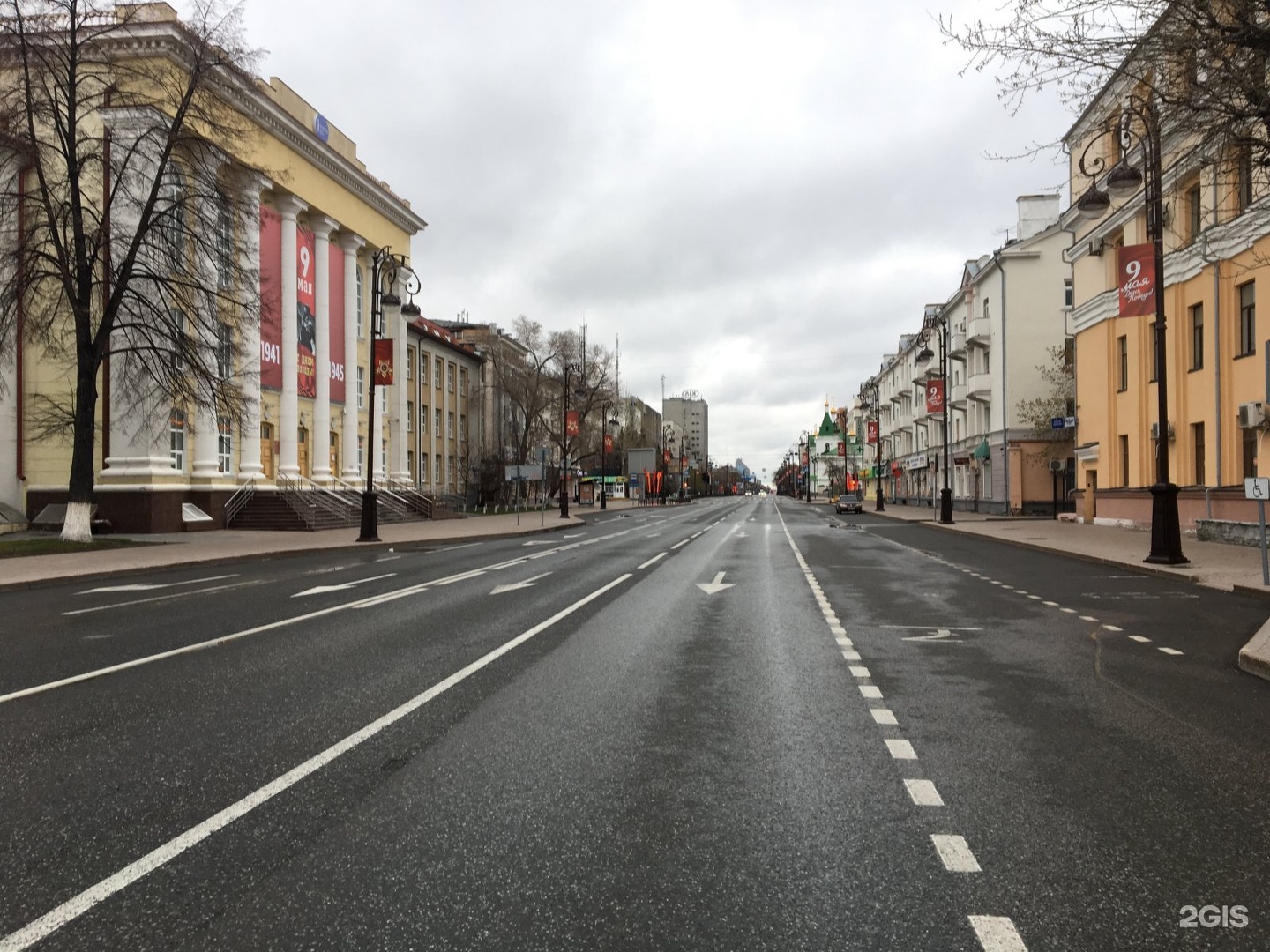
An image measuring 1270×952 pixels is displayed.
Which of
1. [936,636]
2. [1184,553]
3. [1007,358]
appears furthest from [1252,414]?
[1007,358]

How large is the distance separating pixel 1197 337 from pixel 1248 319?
2.93 m

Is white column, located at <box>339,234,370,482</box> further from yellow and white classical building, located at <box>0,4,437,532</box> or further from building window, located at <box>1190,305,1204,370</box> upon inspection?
building window, located at <box>1190,305,1204,370</box>

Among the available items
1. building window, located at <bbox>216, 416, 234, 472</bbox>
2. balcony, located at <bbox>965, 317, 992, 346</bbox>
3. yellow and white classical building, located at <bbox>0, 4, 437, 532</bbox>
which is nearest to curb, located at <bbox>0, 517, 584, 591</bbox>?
yellow and white classical building, located at <bbox>0, 4, 437, 532</bbox>

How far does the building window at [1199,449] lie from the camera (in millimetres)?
26328

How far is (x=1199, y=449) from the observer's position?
2653cm

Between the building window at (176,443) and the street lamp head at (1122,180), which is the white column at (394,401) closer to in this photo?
the building window at (176,443)

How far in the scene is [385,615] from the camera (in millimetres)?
11086

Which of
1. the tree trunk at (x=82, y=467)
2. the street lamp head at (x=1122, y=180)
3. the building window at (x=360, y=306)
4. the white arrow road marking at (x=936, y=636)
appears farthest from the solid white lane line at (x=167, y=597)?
the building window at (x=360, y=306)

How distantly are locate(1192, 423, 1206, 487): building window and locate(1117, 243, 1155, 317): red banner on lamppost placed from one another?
11.2 meters

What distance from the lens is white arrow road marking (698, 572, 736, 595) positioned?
46.6ft

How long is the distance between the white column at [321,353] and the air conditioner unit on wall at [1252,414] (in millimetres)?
34691

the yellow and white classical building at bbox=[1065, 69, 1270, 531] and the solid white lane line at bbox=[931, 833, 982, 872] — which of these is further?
the yellow and white classical building at bbox=[1065, 69, 1270, 531]

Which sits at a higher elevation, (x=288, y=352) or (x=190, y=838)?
(x=288, y=352)

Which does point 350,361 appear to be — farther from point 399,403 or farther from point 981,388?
point 981,388
